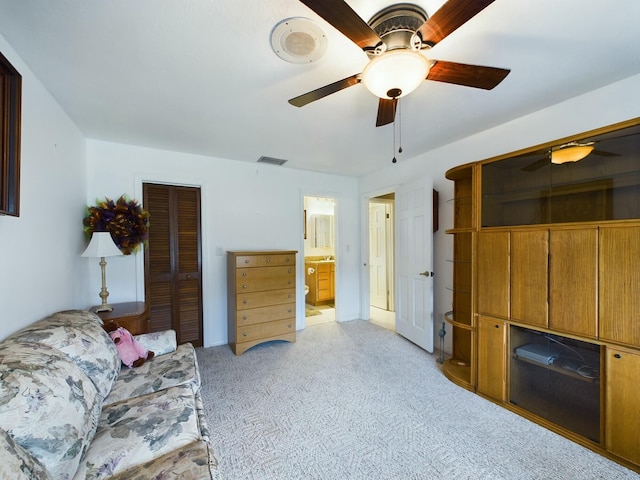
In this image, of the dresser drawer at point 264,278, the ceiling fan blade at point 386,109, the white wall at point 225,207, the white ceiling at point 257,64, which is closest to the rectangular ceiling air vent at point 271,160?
the white wall at point 225,207

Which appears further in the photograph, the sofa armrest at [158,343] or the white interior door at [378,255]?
the white interior door at [378,255]

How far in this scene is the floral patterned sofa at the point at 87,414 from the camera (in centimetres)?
92

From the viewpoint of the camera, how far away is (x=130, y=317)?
7.58ft

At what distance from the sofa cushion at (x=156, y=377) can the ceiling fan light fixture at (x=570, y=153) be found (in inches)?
111

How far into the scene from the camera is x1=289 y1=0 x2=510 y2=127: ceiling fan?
3.39 ft

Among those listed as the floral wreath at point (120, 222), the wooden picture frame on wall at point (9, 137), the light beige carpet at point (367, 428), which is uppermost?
the wooden picture frame on wall at point (9, 137)

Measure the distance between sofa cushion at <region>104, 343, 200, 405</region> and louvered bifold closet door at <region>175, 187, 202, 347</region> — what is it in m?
1.35

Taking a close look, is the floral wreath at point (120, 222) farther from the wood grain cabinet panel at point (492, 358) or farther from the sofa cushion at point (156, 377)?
the wood grain cabinet panel at point (492, 358)

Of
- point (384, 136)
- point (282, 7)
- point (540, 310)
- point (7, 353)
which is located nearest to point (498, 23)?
point (282, 7)

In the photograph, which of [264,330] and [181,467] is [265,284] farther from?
[181,467]

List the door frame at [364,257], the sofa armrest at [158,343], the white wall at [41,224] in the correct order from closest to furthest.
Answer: the white wall at [41,224], the sofa armrest at [158,343], the door frame at [364,257]

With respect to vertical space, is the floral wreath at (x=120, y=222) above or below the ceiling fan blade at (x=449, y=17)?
below

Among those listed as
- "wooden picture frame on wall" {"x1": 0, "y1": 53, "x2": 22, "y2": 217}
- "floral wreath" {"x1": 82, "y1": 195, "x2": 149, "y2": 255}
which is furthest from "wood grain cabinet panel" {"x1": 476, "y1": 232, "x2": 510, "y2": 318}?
"floral wreath" {"x1": 82, "y1": 195, "x2": 149, "y2": 255}

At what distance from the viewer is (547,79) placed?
183 centimetres
